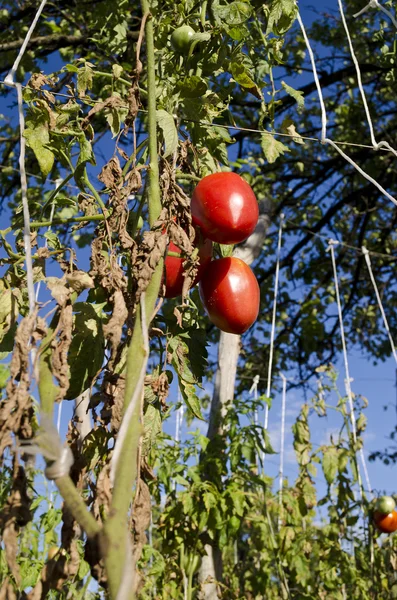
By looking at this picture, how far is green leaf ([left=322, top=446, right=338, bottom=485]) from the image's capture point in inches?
100

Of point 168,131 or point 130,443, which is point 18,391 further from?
point 168,131

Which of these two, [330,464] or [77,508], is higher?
[330,464]

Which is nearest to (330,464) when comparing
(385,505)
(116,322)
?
(385,505)

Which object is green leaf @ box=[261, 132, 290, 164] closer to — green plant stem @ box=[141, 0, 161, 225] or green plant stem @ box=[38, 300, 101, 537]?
Answer: green plant stem @ box=[141, 0, 161, 225]

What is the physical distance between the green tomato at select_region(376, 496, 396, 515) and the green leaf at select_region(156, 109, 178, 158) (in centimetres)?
227

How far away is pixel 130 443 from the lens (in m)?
0.54

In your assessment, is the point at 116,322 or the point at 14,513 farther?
the point at 116,322

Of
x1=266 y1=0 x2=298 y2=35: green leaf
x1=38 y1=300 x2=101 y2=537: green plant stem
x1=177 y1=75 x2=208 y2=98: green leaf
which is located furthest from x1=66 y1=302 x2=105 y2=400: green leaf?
x1=266 y1=0 x2=298 y2=35: green leaf

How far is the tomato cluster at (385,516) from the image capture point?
2682 mm

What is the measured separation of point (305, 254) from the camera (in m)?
5.65

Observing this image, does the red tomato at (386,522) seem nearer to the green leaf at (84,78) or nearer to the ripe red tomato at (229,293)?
the ripe red tomato at (229,293)

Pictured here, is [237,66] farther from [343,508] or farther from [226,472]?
[343,508]

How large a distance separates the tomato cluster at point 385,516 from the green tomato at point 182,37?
226 centimetres

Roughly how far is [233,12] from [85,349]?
0.59m
